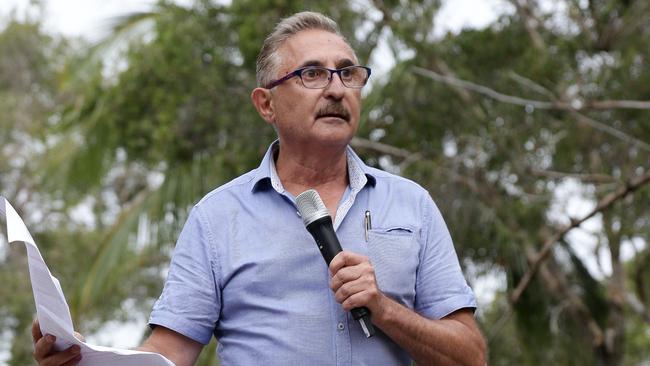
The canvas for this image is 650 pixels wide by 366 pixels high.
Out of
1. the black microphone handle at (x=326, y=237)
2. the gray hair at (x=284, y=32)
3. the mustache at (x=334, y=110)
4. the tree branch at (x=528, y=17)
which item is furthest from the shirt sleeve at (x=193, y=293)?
the tree branch at (x=528, y=17)

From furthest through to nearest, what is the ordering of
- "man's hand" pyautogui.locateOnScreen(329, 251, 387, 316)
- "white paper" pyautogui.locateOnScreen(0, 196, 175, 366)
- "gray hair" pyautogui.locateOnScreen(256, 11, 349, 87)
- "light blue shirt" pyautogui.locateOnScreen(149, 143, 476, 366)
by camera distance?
"gray hair" pyautogui.locateOnScreen(256, 11, 349, 87), "light blue shirt" pyautogui.locateOnScreen(149, 143, 476, 366), "man's hand" pyautogui.locateOnScreen(329, 251, 387, 316), "white paper" pyautogui.locateOnScreen(0, 196, 175, 366)

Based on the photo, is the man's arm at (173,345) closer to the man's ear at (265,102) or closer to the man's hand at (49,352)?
the man's hand at (49,352)

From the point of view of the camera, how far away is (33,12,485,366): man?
2867mm

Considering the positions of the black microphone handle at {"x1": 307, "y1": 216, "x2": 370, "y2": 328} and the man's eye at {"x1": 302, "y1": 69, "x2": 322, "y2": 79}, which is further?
the man's eye at {"x1": 302, "y1": 69, "x2": 322, "y2": 79}

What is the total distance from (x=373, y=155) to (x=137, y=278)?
35.4 feet

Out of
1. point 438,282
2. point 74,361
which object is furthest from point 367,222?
point 74,361

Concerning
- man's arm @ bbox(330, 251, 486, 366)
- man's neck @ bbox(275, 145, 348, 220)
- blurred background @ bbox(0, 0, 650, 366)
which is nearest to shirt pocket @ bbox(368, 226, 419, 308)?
man's arm @ bbox(330, 251, 486, 366)

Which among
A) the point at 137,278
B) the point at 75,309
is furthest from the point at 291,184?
the point at 137,278

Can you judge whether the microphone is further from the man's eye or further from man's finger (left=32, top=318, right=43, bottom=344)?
man's finger (left=32, top=318, right=43, bottom=344)

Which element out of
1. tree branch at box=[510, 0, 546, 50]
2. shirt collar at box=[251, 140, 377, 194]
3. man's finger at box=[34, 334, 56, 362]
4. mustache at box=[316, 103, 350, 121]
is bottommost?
man's finger at box=[34, 334, 56, 362]

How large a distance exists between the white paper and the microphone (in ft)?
1.49

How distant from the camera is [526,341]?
1184cm

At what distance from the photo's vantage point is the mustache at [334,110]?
3111 mm

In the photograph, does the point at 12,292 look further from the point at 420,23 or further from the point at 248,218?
the point at 248,218
